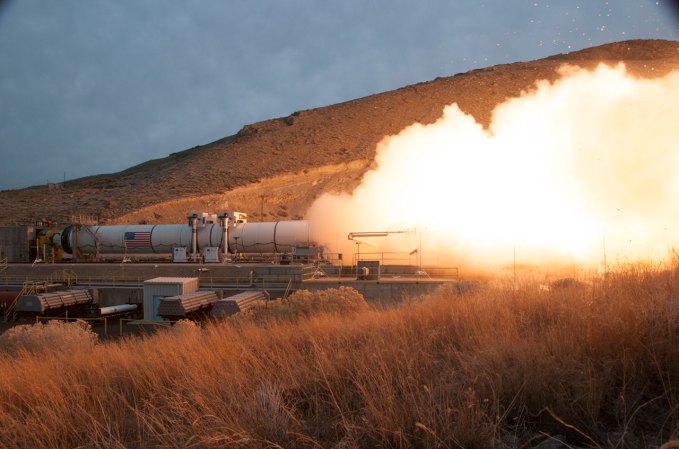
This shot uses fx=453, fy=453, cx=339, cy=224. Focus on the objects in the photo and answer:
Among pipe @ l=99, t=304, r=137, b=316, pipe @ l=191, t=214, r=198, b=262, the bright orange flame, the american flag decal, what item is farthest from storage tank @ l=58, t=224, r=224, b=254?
the bright orange flame

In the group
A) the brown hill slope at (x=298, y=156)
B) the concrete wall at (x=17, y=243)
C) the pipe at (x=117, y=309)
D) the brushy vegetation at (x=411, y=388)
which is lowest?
the pipe at (x=117, y=309)

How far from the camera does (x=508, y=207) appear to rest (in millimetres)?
20094

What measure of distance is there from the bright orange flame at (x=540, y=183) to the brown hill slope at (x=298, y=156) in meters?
26.0

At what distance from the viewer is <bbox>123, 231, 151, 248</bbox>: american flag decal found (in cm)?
2784

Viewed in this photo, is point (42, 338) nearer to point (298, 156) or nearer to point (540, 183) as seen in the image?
point (540, 183)

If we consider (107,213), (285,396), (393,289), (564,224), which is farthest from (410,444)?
(107,213)

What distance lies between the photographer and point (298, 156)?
63344 mm

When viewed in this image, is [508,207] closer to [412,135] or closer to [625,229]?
[625,229]

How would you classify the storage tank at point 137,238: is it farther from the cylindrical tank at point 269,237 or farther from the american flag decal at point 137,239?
the cylindrical tank at point 269,237

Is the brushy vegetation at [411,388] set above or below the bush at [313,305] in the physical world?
above

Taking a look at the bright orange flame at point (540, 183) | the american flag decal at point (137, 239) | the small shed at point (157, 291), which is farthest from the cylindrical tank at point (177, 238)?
the small shed at point (157, 291)

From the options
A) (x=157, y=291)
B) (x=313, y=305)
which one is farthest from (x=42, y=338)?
(x=157, y=291)

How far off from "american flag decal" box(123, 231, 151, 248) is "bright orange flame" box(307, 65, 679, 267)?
10.7m

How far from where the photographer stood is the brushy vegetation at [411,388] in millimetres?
2857
